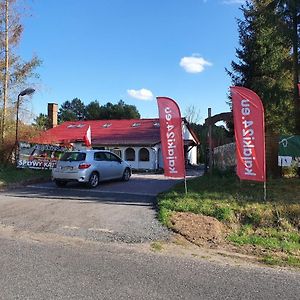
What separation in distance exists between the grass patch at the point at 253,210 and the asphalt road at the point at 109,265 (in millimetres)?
1085

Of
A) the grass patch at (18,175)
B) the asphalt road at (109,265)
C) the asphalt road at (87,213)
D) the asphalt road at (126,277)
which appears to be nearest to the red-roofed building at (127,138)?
the grass patch at (18,175)

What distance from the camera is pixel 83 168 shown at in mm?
17797

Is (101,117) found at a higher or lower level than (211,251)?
higher

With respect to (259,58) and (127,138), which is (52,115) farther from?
(259,58)

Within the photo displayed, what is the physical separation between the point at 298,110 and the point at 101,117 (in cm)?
5290

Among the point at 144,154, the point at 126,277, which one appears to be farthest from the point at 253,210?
the point at 144,154

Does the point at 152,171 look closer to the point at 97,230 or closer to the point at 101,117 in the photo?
the point at 97,230

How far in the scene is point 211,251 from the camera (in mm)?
8227

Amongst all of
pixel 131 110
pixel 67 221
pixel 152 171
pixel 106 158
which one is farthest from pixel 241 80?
pixel 131 110

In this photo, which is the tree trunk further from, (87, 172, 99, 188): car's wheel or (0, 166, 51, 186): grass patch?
(0, 166, 51, 186): grass patch

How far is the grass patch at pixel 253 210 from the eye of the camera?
9.02 metres

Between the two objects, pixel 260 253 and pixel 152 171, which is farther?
pixel 152 171

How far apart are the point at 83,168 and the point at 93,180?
2.70ft

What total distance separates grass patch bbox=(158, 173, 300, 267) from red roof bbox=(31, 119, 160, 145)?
66.2 feet
